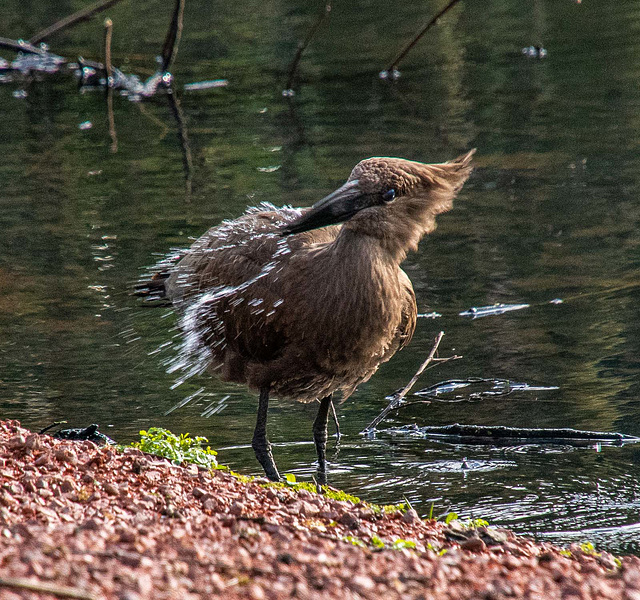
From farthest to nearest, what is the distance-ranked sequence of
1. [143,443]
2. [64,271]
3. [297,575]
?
1. [64,271]
2. [143,443]
3. [297,575]

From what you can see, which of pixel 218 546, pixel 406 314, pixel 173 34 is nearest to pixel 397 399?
pixel 406 314

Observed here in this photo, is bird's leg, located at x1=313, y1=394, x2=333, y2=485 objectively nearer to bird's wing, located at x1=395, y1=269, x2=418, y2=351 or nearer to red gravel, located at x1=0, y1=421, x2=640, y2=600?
bird's wing, located at x1=395, y1=269, x2=418, y2=351

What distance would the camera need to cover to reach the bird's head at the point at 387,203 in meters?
6.21

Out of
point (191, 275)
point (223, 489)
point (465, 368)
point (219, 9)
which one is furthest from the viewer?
point (219, 9)

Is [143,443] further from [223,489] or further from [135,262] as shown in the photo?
[135,262]

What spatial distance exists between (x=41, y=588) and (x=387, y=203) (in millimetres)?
3339

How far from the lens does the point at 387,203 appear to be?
6.28 metres

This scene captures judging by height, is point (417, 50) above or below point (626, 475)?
above

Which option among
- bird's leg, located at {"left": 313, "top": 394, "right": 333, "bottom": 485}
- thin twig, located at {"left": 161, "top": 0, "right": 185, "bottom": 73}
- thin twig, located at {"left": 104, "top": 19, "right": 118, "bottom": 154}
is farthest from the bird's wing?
thin twig, located at {"left": 104, "top": 19, "right": 118, "bottom": 154}

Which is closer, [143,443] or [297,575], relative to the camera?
[297,575]

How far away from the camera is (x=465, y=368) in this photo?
8.91 metres

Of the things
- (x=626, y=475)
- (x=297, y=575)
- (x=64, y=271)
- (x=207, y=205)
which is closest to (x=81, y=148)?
(x=207, y=205)

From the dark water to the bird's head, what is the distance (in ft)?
5.85

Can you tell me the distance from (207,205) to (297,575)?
32.6 feet
